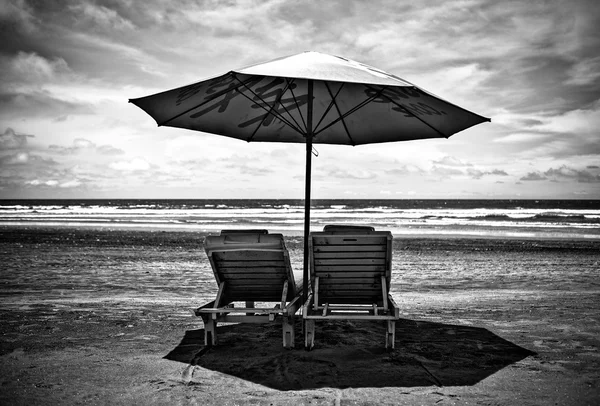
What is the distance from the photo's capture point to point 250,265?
513cm

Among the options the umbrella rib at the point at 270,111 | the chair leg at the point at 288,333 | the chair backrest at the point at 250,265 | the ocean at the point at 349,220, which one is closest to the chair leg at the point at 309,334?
the chair leg at the point at 288,333

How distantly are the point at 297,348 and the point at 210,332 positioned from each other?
92cm

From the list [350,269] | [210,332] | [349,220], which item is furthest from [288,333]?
[349,220]

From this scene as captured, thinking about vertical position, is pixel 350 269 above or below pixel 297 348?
above

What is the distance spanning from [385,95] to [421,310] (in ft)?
10.2

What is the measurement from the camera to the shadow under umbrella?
158 inches

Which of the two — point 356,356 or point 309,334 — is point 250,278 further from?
point 356,356

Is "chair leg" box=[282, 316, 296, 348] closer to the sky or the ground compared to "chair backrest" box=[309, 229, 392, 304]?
closer to the ground

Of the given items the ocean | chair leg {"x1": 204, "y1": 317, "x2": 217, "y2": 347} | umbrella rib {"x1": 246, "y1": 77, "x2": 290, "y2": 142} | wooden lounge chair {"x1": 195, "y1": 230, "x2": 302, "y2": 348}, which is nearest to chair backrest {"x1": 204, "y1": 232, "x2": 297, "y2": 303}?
wooden lounge chair {"x1": 195, "y1": 230, "x2": 302, "y2": 348}

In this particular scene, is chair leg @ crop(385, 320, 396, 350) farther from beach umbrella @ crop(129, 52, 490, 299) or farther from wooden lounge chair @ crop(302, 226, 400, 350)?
beach umbrella @ crop(129, 52, 490, 299)

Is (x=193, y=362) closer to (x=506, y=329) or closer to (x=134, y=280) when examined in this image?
(x=506, y=329)

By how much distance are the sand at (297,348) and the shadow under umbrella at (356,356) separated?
0.06 ft

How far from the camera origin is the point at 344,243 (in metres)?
5.04

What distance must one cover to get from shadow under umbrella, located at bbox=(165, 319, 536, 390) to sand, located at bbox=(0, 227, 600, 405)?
19 mm
